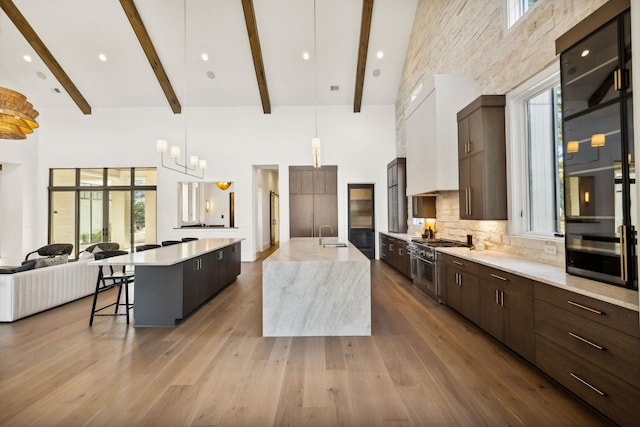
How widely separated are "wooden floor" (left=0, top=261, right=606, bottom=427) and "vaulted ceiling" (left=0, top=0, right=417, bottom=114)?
584cm

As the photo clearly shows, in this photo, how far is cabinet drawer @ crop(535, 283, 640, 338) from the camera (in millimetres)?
1504

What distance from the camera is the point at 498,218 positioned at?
338cm

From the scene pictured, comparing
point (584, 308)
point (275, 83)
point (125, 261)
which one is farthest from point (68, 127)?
point (584, 308)

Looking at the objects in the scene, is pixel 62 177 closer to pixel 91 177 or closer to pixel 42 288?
pixel 91 177

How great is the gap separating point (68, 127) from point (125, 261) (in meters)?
7.46

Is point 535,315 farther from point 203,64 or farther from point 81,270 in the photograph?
point 203,64

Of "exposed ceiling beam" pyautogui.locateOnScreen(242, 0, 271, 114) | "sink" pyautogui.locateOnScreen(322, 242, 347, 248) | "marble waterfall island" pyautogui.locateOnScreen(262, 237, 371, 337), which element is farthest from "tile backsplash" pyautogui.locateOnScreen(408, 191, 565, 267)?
"exposed ceiling beam" pyautogui.locateOnScreen(242, 0, 271, 114)

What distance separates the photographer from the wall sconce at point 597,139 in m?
1.88

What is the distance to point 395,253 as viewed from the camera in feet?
20.7

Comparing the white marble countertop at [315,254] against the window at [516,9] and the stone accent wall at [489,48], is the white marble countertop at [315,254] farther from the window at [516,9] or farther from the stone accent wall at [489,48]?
the window at [516,9]

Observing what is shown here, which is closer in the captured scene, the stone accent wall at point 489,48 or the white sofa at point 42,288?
the stone accent wall at point 489,48

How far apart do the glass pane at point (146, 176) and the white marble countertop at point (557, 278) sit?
796cm

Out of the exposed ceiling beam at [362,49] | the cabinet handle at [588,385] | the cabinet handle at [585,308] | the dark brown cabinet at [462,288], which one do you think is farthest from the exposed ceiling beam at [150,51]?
the cabinet handle at [588,385]

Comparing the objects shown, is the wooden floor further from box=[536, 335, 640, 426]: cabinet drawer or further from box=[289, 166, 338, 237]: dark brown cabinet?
box=[289, 166, 338, 237]: dark brown cabinet
